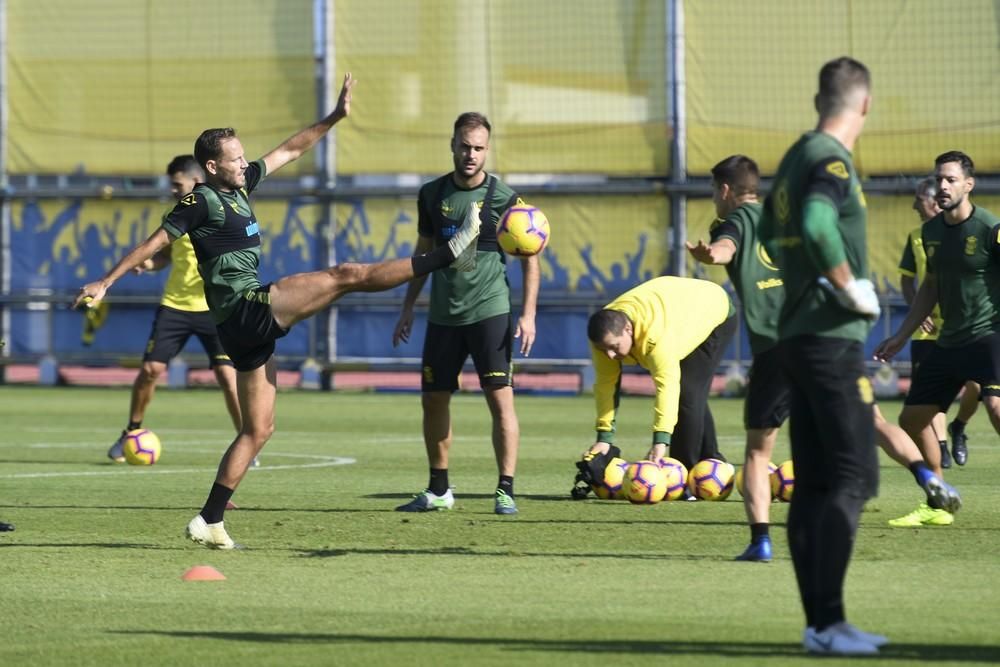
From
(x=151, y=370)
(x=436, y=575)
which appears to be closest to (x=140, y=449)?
(x=151, y=370)

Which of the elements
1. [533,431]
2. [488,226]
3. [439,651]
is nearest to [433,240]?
[488,226]

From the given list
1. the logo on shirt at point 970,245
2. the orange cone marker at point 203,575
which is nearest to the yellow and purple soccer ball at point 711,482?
the logo on shirt at point 970,245

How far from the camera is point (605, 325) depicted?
38.5 ft

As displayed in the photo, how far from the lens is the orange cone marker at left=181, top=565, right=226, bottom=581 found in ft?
29.3

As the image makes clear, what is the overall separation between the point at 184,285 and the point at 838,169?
11.1 meters

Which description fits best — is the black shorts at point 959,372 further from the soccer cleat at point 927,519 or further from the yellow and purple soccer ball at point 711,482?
the yellow and purple soccer ball at point 711,482

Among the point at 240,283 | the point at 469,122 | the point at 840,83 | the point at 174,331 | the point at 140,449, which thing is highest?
the point at 840,83

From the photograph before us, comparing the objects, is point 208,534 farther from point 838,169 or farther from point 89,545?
point 838,169

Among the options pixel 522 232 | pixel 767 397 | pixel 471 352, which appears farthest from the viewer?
pixel 471 352

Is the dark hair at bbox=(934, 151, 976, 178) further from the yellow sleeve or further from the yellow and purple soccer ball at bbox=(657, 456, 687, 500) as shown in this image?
the yellow and purple soccer ball at bbox=(657, 456, 687, 500)

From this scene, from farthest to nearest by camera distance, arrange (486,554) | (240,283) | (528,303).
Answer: (528,303)
(240,283)
(486,554)

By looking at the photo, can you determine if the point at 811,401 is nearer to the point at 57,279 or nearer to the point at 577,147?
the point at 577,147

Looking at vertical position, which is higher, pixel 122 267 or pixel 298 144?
pixel 298 144

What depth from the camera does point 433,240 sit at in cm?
1237
